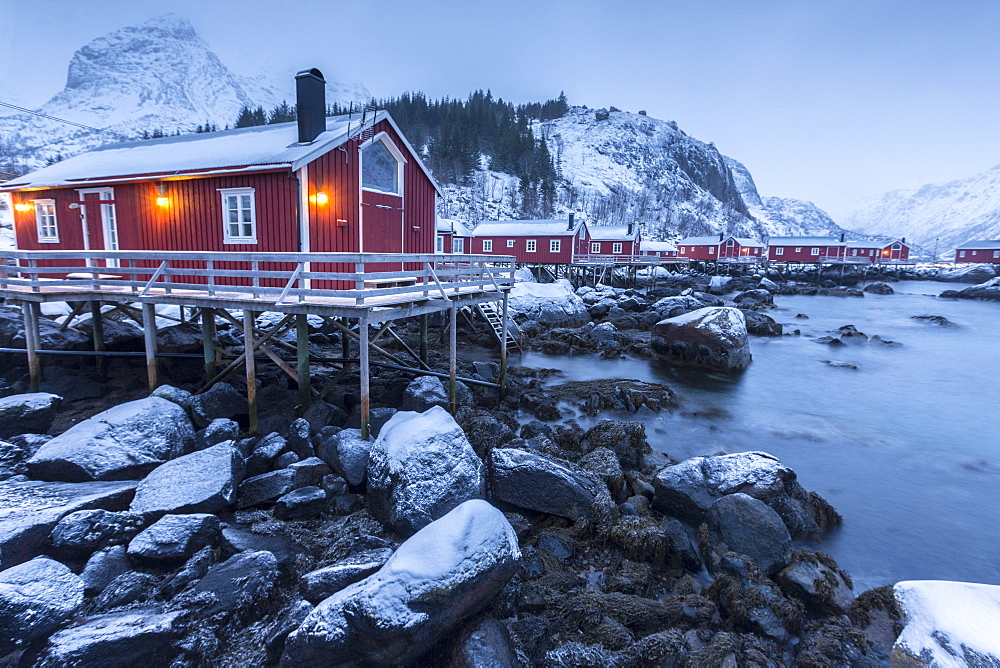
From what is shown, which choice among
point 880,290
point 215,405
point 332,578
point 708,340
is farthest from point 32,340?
point 880,290

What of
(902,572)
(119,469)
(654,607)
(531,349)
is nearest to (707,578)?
(654,607)

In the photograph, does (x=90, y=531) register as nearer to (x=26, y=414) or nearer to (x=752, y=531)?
(x=26, y=414)

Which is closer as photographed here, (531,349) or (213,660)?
(213,660)

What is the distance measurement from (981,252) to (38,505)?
108 meters

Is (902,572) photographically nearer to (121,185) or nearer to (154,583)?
(154,583)

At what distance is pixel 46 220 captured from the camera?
592 inches

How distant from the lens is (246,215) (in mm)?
11875

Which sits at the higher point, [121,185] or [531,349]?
[121,185]

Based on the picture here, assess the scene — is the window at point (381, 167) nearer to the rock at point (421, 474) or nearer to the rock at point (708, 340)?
the rock at point (421, 474)

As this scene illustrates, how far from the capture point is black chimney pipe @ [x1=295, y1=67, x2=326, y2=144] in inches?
478

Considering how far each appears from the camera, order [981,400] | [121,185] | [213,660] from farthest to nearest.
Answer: [981,400] → [121,185] → [213,660]

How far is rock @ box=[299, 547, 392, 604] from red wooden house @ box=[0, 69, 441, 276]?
7.64 metres

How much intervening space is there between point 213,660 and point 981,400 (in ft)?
77.8

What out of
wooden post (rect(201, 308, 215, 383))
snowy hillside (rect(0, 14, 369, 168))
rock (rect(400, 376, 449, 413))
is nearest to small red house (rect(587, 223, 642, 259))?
rock (rect(400, 376, 449, 413))
